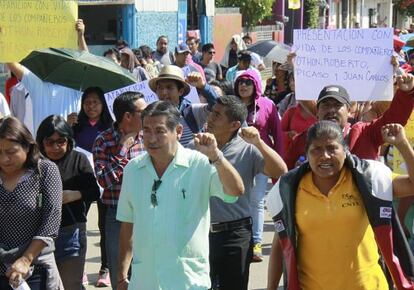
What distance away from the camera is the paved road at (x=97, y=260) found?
7.51 metres

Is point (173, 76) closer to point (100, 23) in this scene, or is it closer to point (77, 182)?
point (77, 182)

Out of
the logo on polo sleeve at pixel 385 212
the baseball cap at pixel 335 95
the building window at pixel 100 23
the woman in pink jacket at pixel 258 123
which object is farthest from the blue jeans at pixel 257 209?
the building window at pixel 100 23

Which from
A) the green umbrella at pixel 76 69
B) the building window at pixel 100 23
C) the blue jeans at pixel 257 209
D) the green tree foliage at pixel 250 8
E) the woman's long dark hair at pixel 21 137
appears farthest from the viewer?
the green tree foliage at pixel 250 8

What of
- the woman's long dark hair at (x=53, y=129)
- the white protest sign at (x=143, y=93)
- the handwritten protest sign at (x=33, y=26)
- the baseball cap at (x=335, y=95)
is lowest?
the woman's long dark hair at (x=53, y=129)

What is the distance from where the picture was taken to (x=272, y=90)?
11758 millimetres

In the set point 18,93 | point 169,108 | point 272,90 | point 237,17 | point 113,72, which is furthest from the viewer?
point 237,17

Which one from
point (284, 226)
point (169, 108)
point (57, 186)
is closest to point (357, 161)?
point (284, 226)

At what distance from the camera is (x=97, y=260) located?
822 cm

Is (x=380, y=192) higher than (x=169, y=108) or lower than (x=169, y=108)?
lower

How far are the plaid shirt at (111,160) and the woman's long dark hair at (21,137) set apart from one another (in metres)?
0.93

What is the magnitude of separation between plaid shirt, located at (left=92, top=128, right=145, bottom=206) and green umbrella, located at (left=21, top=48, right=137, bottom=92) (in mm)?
1227

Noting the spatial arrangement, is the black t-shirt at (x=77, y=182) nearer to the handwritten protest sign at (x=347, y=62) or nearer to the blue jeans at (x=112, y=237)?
the blue jeans at (x=112, y=237)

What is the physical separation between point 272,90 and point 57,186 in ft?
23.4

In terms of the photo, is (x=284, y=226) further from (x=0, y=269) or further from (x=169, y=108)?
(x=0, y=269)
